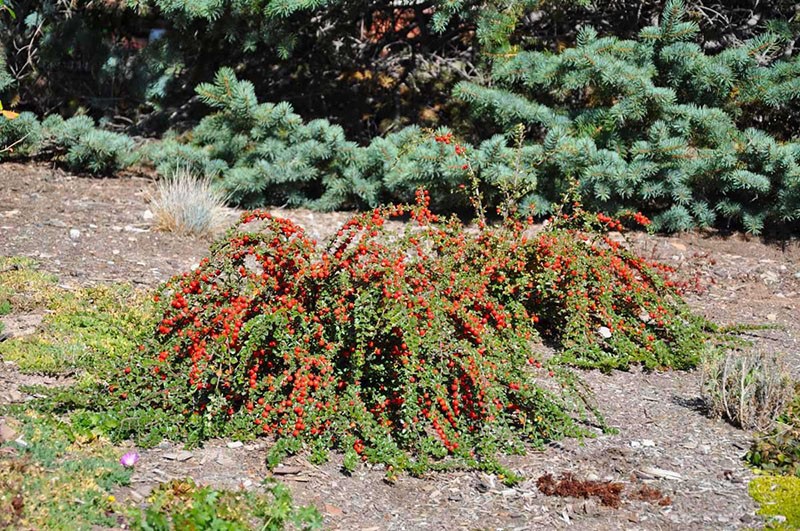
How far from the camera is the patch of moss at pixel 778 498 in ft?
11.7

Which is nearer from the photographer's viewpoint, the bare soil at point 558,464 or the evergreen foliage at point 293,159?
the bare soil at point 558,464

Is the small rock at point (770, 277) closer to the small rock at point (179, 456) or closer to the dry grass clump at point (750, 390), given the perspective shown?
the dry grass clump at point (750, 390)

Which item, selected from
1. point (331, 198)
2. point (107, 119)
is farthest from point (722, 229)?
point (107, 119)

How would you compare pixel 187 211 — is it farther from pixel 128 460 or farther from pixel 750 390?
pixel 750 390

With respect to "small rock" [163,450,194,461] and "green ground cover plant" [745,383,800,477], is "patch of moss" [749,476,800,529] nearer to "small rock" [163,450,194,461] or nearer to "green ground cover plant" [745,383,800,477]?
"green ground cover plant" [745,383,800,477]

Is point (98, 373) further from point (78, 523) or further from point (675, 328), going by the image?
point (675, 328)

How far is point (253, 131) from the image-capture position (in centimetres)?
795

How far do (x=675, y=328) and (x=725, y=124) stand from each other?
2844 mm

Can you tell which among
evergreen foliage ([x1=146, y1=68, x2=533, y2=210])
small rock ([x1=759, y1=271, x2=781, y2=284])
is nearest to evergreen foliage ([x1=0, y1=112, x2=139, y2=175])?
evergreen foliage ([x1=146, y1=68, x2=533, y2=210])

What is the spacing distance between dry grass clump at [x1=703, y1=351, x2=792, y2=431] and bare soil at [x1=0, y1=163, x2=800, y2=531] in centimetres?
10

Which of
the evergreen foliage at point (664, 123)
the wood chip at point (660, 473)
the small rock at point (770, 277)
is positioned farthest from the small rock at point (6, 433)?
the small rock at point (770, 277)

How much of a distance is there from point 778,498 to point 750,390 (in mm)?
734

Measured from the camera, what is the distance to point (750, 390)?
4352mm

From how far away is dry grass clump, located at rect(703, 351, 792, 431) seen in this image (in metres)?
4.34
